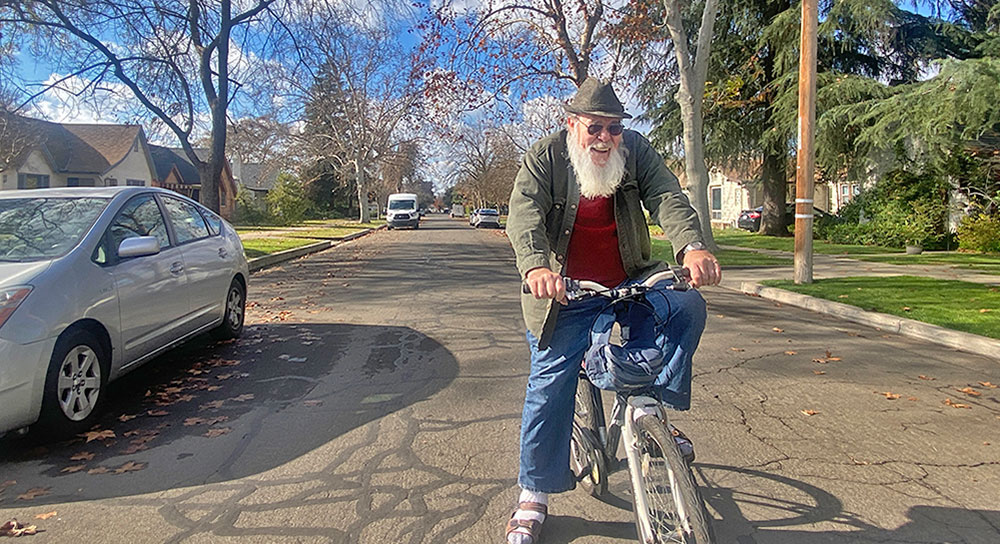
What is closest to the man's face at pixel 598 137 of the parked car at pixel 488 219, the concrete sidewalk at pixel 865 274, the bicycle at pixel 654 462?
the bicycle at pixel 654 462

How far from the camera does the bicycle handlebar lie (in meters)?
2.56

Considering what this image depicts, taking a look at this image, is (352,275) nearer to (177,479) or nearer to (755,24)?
(177,479)

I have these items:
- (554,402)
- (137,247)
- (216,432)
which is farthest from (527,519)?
(137,247)

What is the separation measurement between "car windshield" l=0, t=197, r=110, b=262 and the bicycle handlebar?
3916 millimetres

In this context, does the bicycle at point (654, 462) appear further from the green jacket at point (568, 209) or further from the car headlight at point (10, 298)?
the car headlight at point (10, 298)

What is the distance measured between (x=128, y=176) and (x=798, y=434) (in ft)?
153

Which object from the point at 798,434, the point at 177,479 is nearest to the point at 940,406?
the point at 798,434

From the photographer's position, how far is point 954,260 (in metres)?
15.8

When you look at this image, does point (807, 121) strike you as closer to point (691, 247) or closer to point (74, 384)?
point (691, 247)

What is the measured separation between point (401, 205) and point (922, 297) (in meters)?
41.1

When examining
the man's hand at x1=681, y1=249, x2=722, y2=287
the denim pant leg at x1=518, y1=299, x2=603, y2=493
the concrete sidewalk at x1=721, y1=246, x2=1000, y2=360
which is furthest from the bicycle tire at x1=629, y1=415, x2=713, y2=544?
the concrete sidewalk at x1=721, y1=246, x2=1000, y2=360

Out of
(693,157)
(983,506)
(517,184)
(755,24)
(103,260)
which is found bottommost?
(983,506)

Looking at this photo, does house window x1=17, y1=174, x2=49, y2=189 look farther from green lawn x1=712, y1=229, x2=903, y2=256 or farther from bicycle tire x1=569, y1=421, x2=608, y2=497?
bicycle tire x1=569, y1=421, x2=608, y2=497

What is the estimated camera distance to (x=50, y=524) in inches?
128
